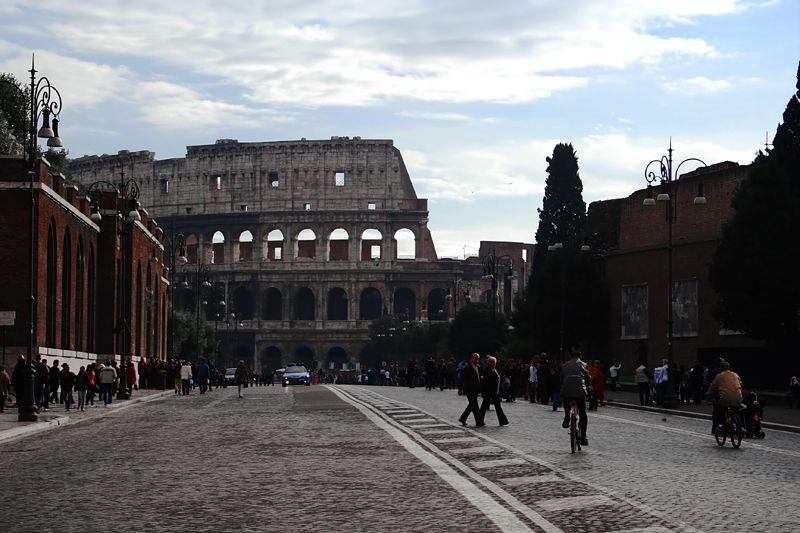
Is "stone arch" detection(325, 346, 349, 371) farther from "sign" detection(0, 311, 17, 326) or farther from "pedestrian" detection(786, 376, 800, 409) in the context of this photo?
"sign" detection(0, 311, 17, 326)

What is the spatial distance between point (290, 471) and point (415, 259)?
104 metres

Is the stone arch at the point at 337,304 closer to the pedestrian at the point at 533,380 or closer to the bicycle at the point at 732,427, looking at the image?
the pedestrian at the point at 533,380

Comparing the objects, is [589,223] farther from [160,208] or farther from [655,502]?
[160,208]

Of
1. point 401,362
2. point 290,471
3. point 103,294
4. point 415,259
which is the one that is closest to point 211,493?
point 290,471

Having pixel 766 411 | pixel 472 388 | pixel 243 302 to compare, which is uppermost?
pixel 243 302

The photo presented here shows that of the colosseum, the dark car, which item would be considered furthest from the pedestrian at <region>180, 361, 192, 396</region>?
the colosseum

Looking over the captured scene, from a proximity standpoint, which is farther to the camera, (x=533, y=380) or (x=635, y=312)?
(x=635, y=312)

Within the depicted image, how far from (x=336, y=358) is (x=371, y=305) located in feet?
21.7

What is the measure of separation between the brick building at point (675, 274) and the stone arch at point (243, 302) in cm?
6506

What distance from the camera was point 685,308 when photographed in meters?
47.9

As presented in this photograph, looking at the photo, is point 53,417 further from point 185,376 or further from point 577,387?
point 185,376

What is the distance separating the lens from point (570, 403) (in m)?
17.0

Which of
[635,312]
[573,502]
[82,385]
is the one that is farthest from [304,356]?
[573,502]

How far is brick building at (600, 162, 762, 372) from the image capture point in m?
46.9
